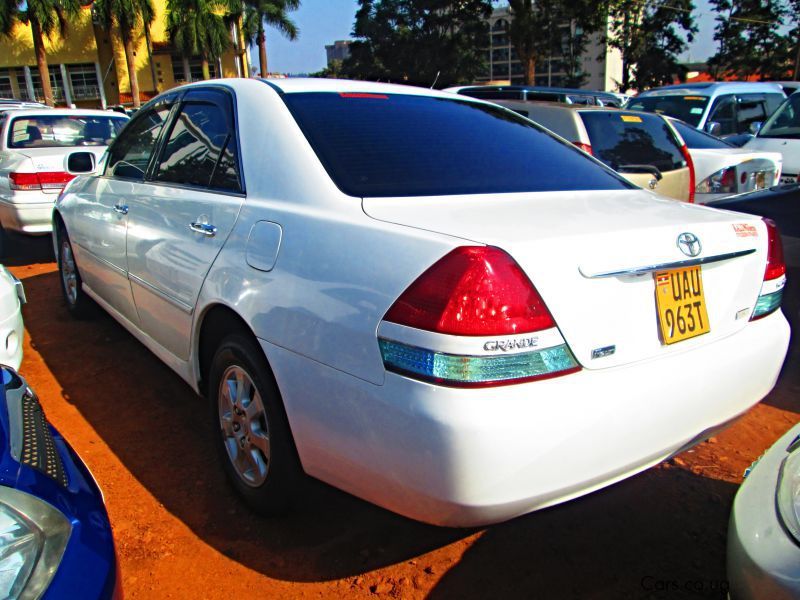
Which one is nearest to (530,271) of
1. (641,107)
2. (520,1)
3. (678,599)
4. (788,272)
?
(678,599)

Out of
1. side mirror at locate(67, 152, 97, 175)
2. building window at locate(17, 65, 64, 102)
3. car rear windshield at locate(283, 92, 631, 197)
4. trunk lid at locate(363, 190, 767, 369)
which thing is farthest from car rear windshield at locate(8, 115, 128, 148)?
building window at locate(17, 65, 64, 102)

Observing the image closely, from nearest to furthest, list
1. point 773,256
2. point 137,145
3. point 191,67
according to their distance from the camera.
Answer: point 773,256, point 137,145, point 191,67

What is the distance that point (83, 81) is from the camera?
44.6 meters

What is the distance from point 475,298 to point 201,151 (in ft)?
5.81

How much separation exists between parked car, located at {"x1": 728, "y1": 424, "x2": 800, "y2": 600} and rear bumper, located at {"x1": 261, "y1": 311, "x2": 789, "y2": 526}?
0.28 metres

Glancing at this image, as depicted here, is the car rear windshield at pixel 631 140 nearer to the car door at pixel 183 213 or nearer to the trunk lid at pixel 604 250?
the trunk lid at pixel 604 250

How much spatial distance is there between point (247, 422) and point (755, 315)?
1853 millimetres

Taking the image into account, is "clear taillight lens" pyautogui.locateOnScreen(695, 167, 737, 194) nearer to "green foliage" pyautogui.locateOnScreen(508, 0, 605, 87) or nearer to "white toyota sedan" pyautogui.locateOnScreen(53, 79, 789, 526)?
"white toyota sedan" pyautogui.locateOnScreen(53, 79, 789, 526)

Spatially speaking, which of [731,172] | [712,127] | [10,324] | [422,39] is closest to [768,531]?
[10,324]

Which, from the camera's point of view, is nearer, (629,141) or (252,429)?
(252,429)

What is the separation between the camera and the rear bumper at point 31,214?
6.49m

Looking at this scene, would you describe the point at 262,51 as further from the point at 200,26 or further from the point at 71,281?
the point at 71,281

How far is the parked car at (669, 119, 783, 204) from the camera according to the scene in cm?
679

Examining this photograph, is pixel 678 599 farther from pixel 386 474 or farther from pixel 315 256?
pixel 315 256
